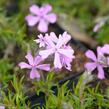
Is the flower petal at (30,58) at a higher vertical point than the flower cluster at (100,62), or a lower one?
lower

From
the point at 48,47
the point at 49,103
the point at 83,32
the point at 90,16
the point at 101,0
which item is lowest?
the point at 49,103

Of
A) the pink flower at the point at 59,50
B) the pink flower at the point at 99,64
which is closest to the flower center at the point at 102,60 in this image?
the pink flower at the point at 99,64

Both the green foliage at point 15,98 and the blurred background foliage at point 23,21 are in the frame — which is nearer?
the green foliage at point 15,98

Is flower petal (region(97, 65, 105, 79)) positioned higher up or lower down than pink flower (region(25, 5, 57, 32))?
lower down

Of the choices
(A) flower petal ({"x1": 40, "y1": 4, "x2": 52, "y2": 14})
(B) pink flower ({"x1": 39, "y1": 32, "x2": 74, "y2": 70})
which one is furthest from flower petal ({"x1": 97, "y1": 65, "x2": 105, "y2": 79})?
(A) flower petal ({"x1": 40, "y1": 4, "x2": 52, "y2": 14})

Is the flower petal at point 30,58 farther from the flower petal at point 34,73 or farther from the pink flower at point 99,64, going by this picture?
the pink flower at point 99,64

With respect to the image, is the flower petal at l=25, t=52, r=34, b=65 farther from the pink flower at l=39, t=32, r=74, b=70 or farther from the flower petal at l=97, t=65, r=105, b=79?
the flower petal at l=97, t=65, r=105, b=79

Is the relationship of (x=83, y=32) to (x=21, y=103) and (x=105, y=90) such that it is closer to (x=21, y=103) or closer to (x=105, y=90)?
(x=105, y=90)

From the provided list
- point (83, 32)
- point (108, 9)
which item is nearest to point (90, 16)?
point (108, 9)

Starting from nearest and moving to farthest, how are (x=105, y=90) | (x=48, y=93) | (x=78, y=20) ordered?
(x=48, y=93) < (x=105, y=90) < (x=78, y=20)

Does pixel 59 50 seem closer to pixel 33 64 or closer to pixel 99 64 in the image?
pixel 33 64

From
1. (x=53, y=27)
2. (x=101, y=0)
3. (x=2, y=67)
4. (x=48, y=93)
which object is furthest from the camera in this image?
(x=101, y=0)
